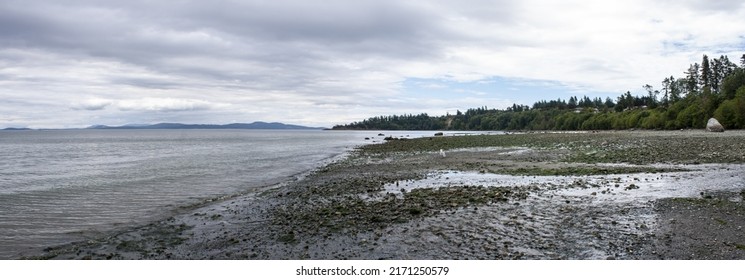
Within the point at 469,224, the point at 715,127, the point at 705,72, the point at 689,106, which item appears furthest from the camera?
the point at 705,72

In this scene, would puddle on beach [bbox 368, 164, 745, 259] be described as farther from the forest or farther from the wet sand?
the forest

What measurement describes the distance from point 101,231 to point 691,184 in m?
22.6

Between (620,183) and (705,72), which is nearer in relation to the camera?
(620,183)

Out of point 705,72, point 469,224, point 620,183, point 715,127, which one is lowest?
point 469,224

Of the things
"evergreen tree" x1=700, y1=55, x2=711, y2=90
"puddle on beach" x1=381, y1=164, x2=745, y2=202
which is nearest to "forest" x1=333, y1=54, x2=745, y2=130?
"evergreen tree" x1=700, y1=55, x2=711, y2=90

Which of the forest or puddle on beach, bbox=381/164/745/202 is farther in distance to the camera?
the forest

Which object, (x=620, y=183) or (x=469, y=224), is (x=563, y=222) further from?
(x=620, y=183)

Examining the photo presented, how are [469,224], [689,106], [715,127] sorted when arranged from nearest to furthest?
[469,224]
[715,127]
[689,106]

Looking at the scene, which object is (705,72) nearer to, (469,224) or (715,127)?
(715,127)

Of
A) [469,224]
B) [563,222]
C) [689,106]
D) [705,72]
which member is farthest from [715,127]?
[469,224]

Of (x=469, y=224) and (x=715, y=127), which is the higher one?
(x=715, y=127)

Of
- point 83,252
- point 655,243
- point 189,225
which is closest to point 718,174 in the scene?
point 655,243

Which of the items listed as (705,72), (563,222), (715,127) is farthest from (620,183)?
(705,72)
